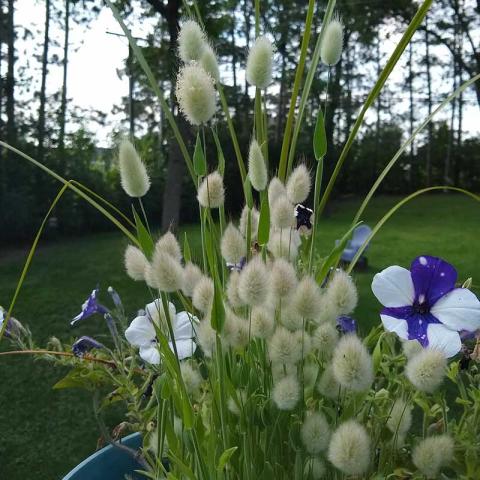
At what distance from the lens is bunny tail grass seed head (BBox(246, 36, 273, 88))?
504 mm

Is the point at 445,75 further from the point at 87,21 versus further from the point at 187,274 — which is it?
the point at 187,274

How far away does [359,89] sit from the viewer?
11.6 m

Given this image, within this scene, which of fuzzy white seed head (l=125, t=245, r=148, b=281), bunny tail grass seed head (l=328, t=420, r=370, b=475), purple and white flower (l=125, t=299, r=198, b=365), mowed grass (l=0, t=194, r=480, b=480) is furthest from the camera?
mowed grass (l=0, t=194, r=480, b=480)

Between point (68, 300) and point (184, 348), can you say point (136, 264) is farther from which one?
point (68, 300)

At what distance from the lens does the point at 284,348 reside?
442 mm

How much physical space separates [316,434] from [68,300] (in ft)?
10.6

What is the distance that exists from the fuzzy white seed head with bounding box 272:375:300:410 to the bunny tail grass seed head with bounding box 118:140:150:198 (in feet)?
0.61

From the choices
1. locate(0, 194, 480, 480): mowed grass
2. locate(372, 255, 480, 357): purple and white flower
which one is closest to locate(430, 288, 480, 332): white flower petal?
locate(372, 255, 480, 357): purple and white flower

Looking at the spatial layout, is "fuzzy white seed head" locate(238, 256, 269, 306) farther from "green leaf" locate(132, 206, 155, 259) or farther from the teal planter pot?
the teal planter pot

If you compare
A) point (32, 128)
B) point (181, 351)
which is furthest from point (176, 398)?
point (32, 128)

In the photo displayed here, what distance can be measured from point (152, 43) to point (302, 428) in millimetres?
3942

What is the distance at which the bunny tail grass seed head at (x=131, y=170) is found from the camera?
451 millimetres

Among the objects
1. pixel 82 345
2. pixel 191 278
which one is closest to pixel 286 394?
pixel 191 278

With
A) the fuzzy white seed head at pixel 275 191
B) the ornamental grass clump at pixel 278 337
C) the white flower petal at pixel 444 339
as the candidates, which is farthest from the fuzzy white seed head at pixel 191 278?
the white flower petal at pixel 444 339
